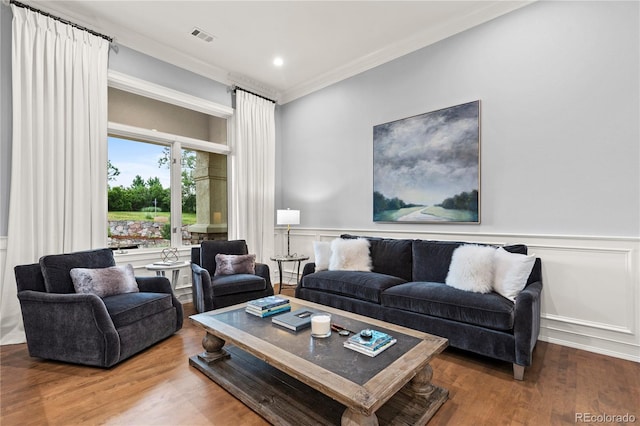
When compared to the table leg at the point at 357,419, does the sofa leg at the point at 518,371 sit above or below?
below

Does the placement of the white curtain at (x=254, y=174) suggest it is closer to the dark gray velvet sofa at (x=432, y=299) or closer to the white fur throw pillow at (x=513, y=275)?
the dark gray velvet sofa at (x=432, y=299)

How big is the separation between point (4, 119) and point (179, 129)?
1.73m

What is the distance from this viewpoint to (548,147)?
2818 mm

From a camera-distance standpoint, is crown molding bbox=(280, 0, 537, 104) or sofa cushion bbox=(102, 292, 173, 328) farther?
crown molding bbox=(280, 0, 537, 104)

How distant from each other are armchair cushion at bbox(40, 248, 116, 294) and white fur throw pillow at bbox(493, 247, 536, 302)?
137 inches

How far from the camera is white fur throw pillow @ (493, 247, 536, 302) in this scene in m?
2.41

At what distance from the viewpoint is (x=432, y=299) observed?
257 centimetres

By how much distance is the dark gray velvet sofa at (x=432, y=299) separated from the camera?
2168 millimetres

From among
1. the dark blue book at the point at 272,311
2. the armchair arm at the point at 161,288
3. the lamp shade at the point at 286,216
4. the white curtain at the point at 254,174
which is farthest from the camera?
the white curtain at the point at 254,174

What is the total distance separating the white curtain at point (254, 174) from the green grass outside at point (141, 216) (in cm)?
61

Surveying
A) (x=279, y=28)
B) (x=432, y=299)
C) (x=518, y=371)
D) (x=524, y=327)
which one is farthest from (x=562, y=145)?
(x=279, y=28)

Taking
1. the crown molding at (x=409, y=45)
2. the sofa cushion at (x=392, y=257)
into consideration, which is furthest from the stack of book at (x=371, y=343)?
the crown molding at (x=409, y=45)

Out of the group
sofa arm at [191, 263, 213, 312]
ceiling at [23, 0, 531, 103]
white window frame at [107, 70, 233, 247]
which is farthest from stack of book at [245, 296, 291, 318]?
ceiling at [23, 0, 531, 103]

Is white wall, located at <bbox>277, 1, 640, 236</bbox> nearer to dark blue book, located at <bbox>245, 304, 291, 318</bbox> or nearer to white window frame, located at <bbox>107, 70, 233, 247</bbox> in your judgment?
dark blue book, located at <bbox>245, 304, 291, 318</bbox>
